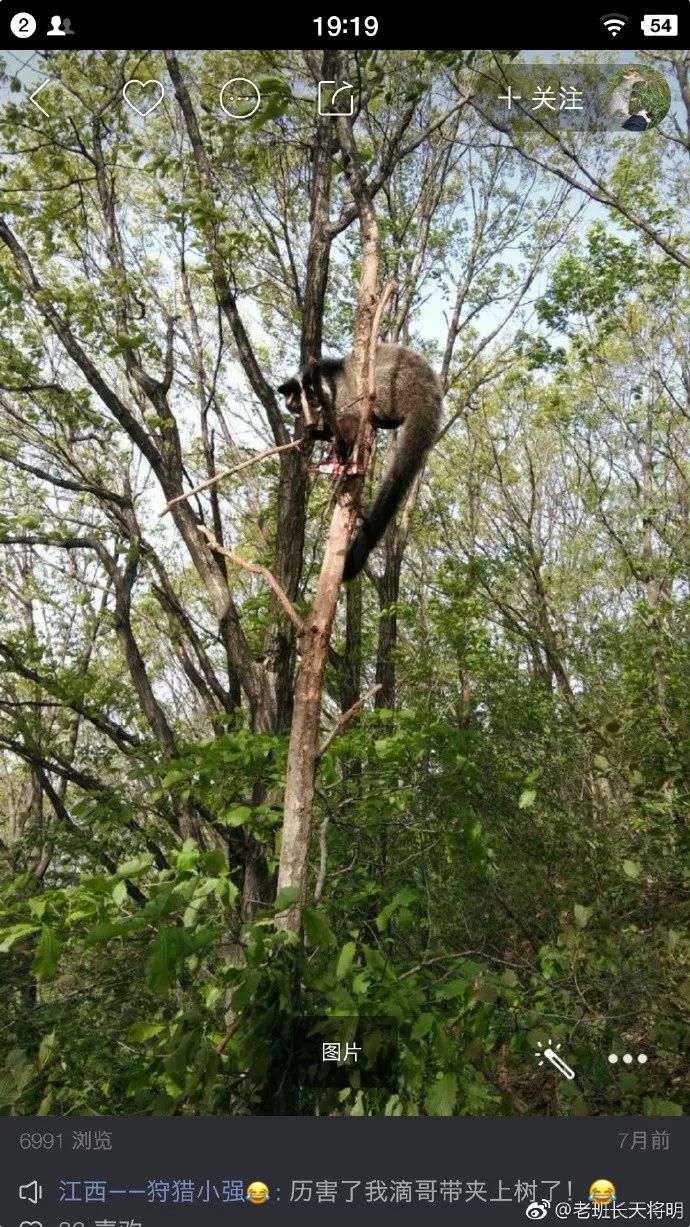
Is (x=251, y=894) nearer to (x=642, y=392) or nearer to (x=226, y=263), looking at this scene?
(x=226, y=263)

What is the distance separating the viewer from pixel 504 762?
19.0 ft

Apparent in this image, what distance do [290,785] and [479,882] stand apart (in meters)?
3.21

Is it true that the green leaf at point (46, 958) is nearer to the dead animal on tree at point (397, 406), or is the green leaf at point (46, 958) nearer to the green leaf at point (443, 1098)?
the green leaf at point (443, 1098)

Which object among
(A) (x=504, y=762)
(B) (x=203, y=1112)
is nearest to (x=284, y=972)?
(B) (x=203, y=1112)

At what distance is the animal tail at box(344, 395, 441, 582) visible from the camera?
4301 millimetres
